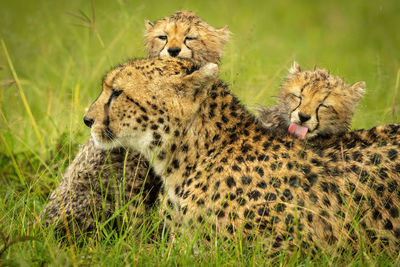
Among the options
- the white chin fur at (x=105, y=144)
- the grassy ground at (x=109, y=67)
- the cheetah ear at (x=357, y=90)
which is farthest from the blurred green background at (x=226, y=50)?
the white chin fur at (x=105, y=144)

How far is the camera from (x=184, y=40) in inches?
200

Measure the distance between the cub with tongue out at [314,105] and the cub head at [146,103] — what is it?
1.03 metres

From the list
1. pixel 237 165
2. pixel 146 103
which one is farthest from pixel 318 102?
pixel 146 103

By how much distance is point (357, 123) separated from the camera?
19.4ft

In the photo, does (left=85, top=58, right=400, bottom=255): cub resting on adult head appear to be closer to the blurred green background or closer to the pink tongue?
the pink tongue

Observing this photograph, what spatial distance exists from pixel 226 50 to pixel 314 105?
5.87 ft

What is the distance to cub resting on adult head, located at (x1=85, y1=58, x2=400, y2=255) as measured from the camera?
3.20 m

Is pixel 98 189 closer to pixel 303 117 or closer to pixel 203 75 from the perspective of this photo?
pixel 203 75

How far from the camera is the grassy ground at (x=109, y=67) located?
3133 mm

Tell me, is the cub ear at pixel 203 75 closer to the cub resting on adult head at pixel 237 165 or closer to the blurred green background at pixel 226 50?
the cub resting on adult head at pixel 237 165

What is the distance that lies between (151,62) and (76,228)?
1.29 m

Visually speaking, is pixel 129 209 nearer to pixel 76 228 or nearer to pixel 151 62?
pixel 76 228

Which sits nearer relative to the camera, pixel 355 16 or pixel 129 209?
pixel 129 209

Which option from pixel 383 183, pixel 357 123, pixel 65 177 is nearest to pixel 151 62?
pixel 65 177
